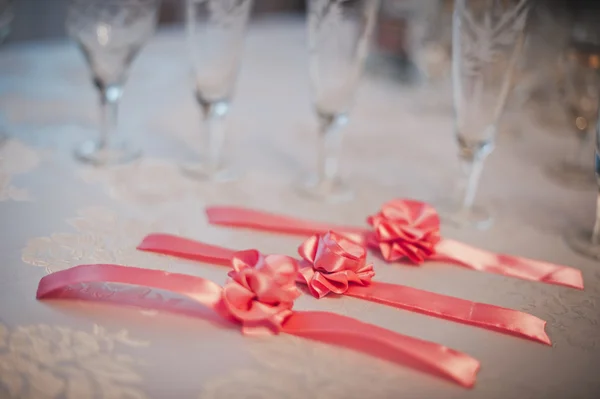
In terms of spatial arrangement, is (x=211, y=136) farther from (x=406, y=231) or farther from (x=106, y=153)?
(x=406, y=231)

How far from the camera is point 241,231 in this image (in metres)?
0.68

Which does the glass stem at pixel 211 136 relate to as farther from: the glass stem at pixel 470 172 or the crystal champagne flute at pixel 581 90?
the crystal champagne flute at pixel 581 90

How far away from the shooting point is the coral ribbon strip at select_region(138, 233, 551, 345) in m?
0.52

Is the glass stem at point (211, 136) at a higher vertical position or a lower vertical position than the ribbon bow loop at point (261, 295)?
higher

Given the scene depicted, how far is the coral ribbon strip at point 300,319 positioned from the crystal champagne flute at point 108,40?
332mm

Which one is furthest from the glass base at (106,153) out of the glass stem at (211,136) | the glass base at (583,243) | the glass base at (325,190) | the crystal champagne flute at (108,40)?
the glass base at (583,243)

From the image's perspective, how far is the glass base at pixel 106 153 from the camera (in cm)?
82

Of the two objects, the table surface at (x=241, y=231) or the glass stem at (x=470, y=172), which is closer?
the table surface at (x=241, y=231)

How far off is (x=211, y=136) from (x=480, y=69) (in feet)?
1.34

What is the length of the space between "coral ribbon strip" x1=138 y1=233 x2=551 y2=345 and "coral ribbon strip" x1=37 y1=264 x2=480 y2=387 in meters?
0.06

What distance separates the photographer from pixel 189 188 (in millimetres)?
784

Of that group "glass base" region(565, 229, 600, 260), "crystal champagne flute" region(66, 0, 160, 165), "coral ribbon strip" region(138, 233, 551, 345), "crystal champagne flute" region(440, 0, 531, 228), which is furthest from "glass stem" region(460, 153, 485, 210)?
"crystal champagne flute" region(66, 0, 160, 165)

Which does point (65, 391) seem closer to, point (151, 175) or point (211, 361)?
point (211, 361)

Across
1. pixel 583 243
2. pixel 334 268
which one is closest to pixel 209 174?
pixel 334 268
